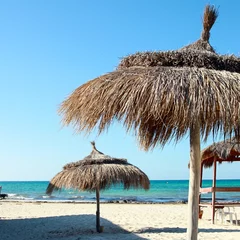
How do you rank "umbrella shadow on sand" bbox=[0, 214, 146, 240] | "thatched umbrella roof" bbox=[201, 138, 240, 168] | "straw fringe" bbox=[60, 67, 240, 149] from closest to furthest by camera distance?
"straw fringe" bbox=[60, 67, 240, 149] < "umbrella shadow on sand" bbox=[0, 214, 146, 240] < "thatched umbrella roof" bbox=[201, 138, 240, 168]

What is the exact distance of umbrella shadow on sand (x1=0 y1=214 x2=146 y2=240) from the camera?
8.50 metres

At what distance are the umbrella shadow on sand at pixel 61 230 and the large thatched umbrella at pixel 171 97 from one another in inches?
195

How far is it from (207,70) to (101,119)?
980 millimetres

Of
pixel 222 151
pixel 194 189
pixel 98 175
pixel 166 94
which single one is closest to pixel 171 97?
pixel 166 94

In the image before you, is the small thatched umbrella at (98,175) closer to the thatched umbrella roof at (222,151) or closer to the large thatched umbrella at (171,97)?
the thatched umbrella roof at (222,151)

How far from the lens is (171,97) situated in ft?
10.1

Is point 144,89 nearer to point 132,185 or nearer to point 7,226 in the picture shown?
point 132,185

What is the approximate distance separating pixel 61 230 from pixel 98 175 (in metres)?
2.31

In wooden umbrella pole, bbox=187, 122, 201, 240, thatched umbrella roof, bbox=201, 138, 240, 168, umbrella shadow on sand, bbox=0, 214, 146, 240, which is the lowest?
umbrella shadow on sand, bbox=0, 214, 146, 240

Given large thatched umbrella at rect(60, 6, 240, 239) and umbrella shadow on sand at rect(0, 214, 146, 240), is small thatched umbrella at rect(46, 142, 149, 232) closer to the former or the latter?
umbrella shadow on sand at rect(0, 214, 146, 240)

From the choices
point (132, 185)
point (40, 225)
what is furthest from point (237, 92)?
point (40, 225)

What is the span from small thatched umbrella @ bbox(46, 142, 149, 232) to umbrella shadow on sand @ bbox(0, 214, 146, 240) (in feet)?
1.93

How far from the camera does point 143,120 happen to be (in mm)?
3609

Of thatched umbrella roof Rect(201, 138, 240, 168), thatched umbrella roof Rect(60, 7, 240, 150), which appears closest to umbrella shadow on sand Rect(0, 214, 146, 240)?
thatched umbrella roof Rect(201, 138, 240, 168)
